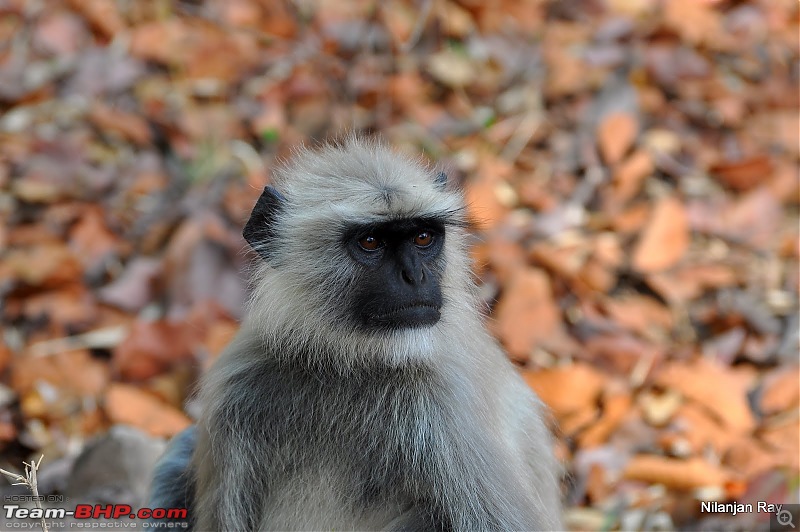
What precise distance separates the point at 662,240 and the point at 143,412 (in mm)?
3024

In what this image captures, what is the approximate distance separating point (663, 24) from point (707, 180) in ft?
4.83

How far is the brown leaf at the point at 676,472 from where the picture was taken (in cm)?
438

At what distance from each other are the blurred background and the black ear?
0.78m

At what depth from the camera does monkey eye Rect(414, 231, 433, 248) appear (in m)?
3.20

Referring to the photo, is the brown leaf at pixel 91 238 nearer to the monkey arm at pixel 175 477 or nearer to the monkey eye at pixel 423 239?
the monkey arm at pixel 175 477

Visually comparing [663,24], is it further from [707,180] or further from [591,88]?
[707,180]

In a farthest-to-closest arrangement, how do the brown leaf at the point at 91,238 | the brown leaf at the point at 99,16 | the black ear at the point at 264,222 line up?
the brown leaf at the point at 99,16 → the brown leaf at the point at 91,238 → the black ear at the point at 264,222

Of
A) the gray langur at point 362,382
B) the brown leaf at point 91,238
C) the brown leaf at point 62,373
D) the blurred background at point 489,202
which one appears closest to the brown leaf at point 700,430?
the blurred background at point 489,202

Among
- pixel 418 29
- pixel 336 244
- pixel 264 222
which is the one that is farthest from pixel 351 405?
pixel 418 29

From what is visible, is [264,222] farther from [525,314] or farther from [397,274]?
[525,314]

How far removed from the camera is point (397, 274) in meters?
3.10

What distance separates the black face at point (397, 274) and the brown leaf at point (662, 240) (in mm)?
2799

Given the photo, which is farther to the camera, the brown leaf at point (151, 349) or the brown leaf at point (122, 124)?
the brown leaf at point (122, 124)

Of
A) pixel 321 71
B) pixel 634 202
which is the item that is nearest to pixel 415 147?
pixel 321 71
